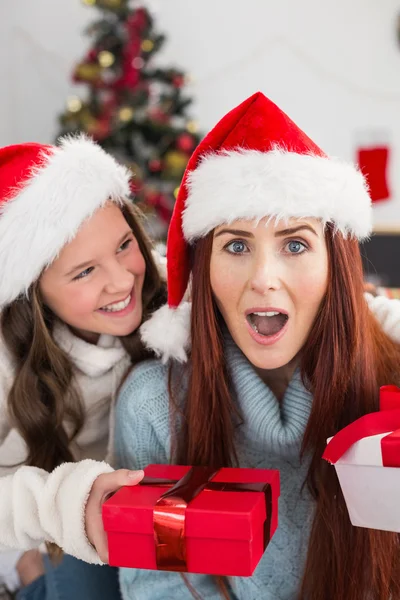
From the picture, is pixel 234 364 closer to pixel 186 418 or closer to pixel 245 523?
pixel 186 418

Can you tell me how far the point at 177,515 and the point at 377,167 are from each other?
3346mm

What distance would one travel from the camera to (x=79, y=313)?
1.38m

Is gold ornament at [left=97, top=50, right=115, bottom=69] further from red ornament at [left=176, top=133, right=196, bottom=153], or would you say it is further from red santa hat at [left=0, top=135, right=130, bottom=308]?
red santa hat at [left=0, top=135, right=130, bottom=308]

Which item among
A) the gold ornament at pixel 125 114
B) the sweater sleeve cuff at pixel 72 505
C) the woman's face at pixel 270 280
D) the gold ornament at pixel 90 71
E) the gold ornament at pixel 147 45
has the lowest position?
the sweater sleeve cuff at pixel 72 505

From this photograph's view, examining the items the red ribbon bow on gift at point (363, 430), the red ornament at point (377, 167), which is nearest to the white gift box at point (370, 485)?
the red ribbon bow on gift at point (363, 430)

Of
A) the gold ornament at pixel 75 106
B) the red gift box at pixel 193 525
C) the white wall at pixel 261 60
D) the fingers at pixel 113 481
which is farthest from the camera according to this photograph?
the white wall at pixel 261 60

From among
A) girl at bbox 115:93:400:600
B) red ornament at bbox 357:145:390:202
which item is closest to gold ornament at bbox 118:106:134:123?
red ornament at bbox 357:145:390:202

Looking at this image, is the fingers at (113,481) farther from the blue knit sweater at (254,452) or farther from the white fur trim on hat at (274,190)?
the white fur trim on hat at (274,190)

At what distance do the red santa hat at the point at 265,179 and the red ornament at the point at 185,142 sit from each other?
7.51ft

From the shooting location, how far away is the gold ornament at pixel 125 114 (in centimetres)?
330

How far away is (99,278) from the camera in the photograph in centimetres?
136

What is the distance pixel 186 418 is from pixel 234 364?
138 mm

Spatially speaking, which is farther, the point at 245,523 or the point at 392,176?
the point at 392,176

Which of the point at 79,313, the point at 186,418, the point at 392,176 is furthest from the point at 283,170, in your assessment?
the point at 392,176
